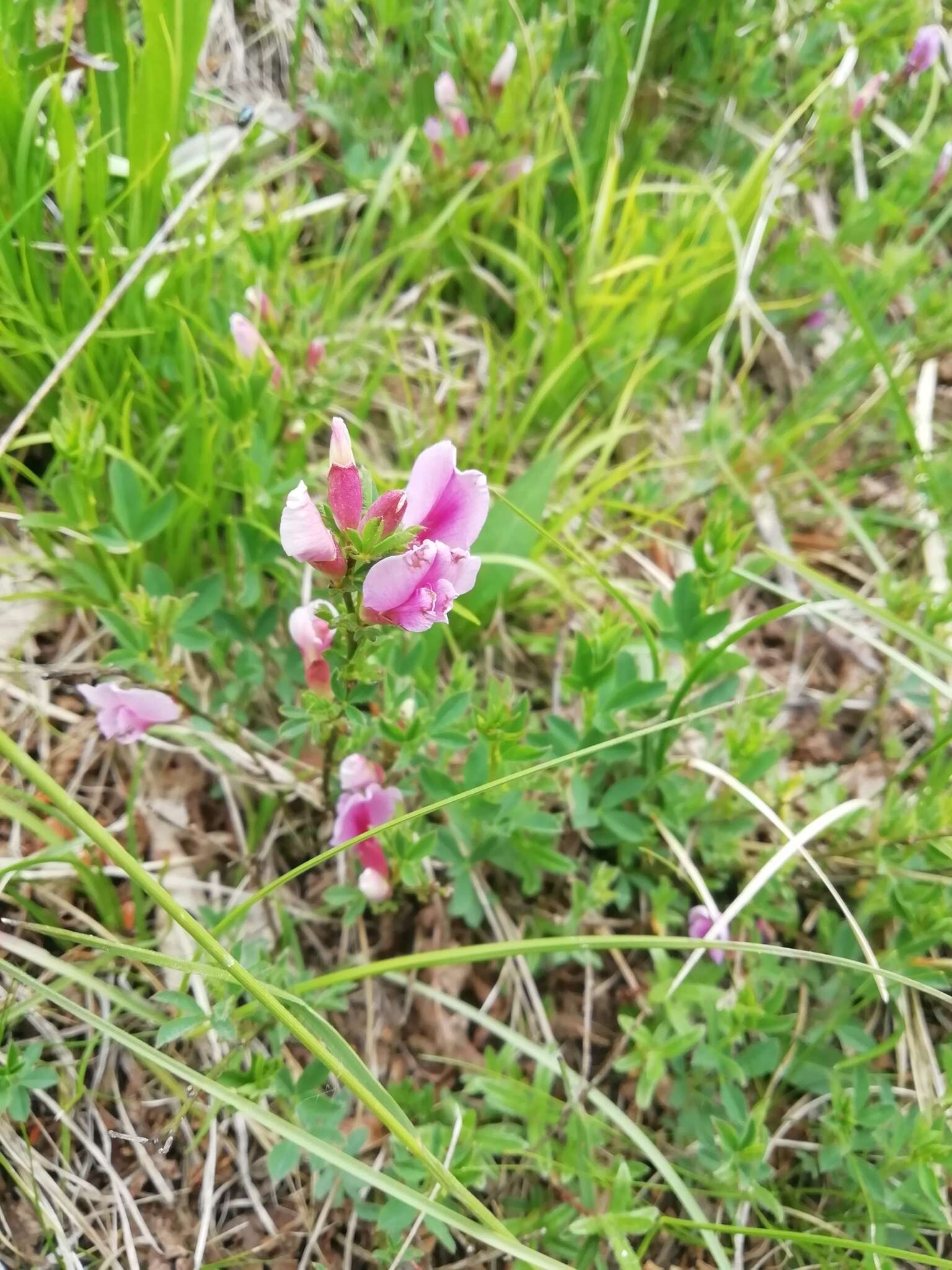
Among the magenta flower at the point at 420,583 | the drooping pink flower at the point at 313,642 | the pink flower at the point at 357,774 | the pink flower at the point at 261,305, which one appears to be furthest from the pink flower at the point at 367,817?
the pink flower at the point at 261,305

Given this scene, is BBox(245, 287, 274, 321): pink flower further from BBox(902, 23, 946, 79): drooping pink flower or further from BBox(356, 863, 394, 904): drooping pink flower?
BBox(902, 23, 946, 79): drooping pink flower

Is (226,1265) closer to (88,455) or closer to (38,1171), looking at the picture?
(38,1171)

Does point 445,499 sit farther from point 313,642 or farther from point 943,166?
point 943,166

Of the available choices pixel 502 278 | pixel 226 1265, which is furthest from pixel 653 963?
pixel 502 278

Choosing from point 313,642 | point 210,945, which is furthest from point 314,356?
point 210,945

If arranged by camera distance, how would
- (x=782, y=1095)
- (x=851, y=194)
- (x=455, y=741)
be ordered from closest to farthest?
A: (x=455, y=741), (x=782, y=1095), (x=851, y=194)

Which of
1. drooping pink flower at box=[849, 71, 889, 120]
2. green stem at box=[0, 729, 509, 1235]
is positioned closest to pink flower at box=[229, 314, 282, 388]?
green stem at box=[0, 729, 509, 1235]

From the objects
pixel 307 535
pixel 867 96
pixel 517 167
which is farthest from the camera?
pixel 867 96
